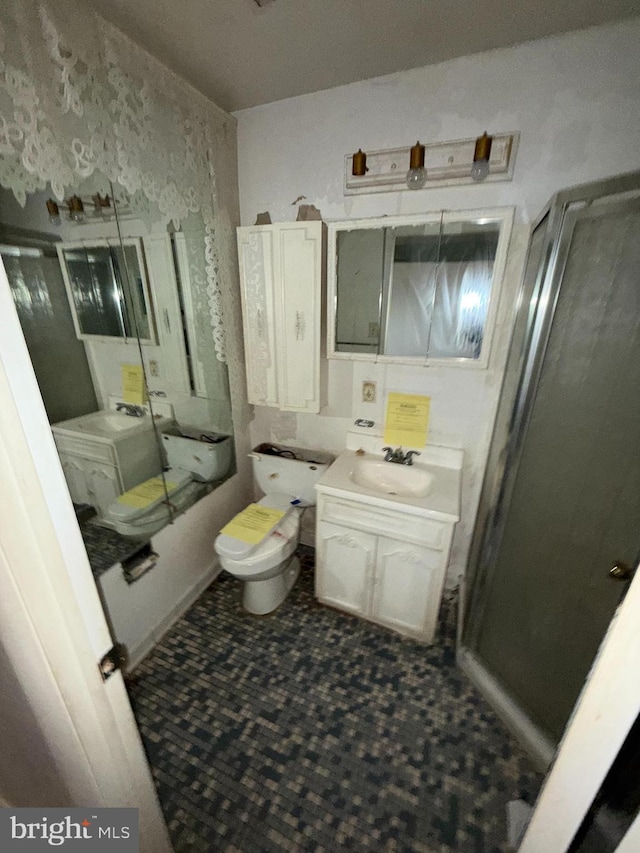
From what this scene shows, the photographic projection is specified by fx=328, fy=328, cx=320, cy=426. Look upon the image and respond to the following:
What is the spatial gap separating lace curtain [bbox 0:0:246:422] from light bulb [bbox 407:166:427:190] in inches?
34.4

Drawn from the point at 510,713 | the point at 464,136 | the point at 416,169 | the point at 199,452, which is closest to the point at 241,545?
the point at 199,452

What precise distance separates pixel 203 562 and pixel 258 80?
2.25 m

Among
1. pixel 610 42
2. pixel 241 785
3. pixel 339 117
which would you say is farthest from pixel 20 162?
pixel 241 785

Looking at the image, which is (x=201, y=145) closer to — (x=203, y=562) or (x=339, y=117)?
(x=339, y=117)

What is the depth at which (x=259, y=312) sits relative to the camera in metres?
1.64

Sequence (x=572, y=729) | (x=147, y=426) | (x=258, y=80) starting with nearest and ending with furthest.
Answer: (x=572, y=729)
(x=258, y=80)
(x=147, y=426)

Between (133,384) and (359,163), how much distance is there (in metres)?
1.34

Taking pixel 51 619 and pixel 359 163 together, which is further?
pixel 359 163

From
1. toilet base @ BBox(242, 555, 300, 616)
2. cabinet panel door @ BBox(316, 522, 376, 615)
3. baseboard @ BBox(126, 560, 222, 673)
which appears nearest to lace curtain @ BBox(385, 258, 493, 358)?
cabinet panel door @ BBox(316, 522, 376, 615)

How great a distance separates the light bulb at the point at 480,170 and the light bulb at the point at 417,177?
179 mm

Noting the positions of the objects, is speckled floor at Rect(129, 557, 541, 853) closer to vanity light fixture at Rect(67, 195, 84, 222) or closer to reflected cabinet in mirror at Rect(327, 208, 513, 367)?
reflected cabinet in mirror at Rect(327, 208, 513, 367)

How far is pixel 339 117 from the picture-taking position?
54.4 inches

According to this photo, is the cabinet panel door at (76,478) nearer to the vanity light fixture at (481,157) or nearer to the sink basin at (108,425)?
the sink basin at (108,425)

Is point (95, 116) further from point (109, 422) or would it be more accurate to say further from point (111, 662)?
point (111, 662)
